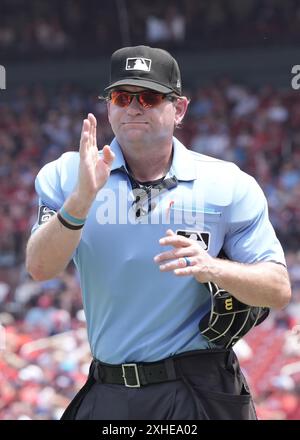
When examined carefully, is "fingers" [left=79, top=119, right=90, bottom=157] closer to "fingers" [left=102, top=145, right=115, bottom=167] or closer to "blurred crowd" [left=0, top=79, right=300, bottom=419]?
"fingers" [left=102, top=145, right=115, bottom=167]

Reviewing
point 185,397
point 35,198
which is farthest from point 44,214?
point 35,198

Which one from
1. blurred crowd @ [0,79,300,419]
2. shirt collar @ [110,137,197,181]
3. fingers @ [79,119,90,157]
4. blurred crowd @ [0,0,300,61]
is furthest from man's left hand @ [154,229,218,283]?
blurred crowd @ [0,0,300,61]

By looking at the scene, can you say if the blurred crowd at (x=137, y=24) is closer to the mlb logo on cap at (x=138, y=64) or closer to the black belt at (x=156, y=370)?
the mlb logo on cap at (x=138, y=64)

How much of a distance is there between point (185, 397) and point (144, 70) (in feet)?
3.43

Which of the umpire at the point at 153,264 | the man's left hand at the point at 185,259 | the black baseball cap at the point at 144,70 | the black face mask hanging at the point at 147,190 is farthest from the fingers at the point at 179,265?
the black baseball cap at the point at 144,70

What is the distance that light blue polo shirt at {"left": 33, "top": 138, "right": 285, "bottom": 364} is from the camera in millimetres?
3207

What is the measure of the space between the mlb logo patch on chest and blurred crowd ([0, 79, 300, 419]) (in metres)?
2.75

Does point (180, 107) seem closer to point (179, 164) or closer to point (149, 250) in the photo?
point (179, 164)

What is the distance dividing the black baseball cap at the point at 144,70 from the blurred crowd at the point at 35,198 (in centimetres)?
288

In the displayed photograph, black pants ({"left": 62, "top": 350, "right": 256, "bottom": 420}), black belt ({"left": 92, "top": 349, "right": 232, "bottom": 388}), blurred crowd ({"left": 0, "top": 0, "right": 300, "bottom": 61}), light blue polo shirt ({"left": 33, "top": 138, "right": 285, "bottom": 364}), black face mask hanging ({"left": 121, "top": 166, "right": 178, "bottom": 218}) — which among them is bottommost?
black pants ({"left": 62, "top": 350, "right": 256, "bottom": 420})

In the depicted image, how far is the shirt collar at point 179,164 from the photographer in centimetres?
333

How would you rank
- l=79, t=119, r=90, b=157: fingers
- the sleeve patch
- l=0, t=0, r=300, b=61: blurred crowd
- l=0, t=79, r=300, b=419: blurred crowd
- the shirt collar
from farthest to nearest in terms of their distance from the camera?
l=0, t=0, r=300, b=61: blurred crowd → l=0, t=79, r=300, b=419: blurred crowd → the shirt collar → the sleeve patch → l=79, t=119, r=90, b=157: fingers

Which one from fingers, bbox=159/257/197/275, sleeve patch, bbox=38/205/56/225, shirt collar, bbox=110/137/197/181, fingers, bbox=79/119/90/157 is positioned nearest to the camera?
fingers, bbox=159/257/197/275
